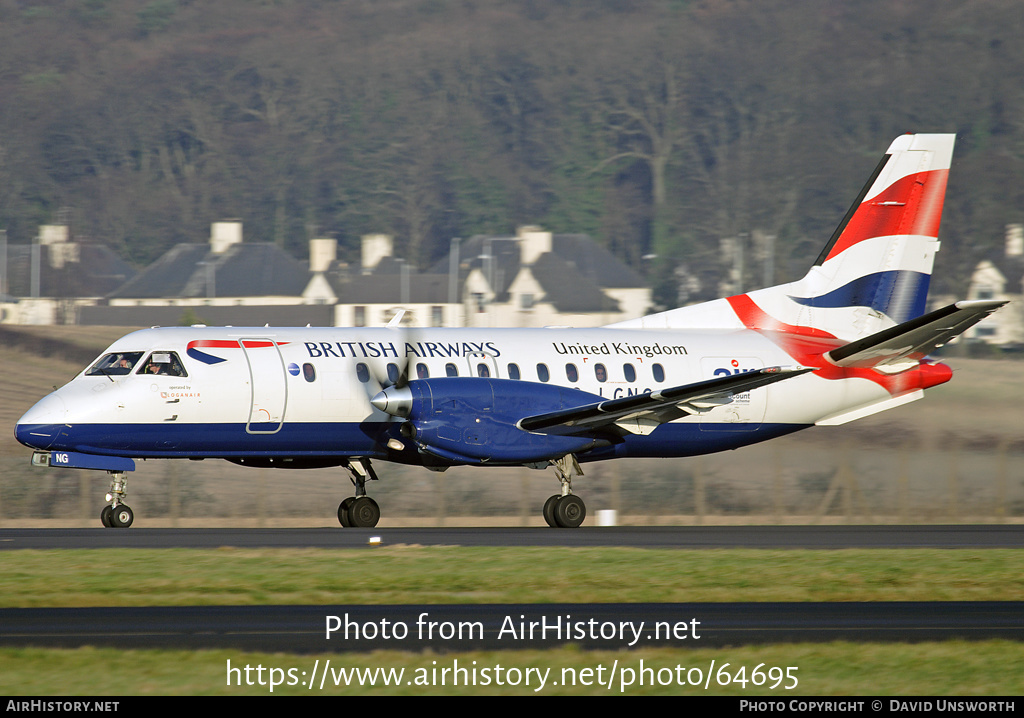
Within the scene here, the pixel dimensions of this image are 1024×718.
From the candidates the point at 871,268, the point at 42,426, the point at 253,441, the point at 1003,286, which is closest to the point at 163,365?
the point at 253,441

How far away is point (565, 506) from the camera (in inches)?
922

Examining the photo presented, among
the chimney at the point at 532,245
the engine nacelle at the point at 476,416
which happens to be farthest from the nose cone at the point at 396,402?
the chimney at the point at 532,245

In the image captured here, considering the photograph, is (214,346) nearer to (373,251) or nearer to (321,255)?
(321,255)

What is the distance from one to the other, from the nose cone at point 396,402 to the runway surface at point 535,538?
6.29ft

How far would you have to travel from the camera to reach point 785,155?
120250mm

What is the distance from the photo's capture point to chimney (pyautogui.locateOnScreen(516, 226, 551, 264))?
344 feet

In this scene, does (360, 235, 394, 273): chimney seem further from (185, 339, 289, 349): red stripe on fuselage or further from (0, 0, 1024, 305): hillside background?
(185, 339, 289, 349): red stripe on fuselage

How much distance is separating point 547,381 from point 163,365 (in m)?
6.50

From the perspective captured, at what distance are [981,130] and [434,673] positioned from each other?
119447mm

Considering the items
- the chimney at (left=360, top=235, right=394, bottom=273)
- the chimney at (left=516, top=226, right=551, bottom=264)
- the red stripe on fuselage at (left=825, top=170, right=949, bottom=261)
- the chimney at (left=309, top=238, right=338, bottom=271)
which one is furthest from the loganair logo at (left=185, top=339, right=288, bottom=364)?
the chimney at (left=360, top=235, right=394, bottom=273)

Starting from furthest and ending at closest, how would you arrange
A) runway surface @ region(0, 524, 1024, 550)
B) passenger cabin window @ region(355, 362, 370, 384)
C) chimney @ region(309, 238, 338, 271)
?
chimney @ region(309, 238, 338, 271) < passenger cabin window @ region(355, 362, 370, 384) < runway surface @ region(0, 524, 1024, 550)

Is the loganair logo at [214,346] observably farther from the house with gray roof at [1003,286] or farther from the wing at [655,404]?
the house with gray roof at [1003,286]

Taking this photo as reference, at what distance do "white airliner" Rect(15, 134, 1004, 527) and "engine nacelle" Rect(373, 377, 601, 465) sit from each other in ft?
0.09
